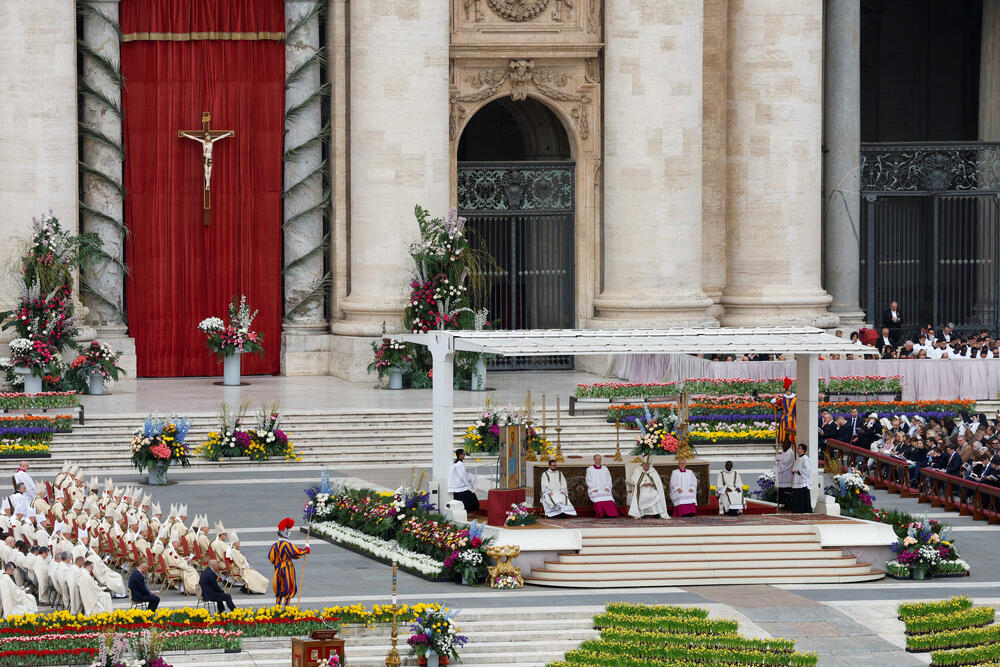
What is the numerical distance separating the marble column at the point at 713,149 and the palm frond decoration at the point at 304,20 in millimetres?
9390

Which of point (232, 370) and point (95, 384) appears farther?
point (232, 370)

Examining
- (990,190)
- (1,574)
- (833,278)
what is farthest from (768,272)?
(1,574)

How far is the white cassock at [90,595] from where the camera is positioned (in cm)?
2405

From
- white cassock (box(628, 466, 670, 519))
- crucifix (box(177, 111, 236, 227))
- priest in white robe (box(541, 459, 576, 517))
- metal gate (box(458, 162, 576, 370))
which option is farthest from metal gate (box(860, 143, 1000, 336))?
priest in white robe (box(541, 459, 576, 517))

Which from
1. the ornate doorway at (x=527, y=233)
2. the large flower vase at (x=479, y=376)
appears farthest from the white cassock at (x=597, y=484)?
the ornate doorway at (x=527, y=233)

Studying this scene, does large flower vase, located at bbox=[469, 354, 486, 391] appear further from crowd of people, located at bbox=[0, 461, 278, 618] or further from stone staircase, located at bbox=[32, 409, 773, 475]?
crowd of people, located at bbox=[0, 461, 278, 618]

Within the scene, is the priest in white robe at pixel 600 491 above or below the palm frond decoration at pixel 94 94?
below

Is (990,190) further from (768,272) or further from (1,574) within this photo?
(1,574)

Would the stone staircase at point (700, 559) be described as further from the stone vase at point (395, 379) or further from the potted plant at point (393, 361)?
the stone vase at point (395, 379)

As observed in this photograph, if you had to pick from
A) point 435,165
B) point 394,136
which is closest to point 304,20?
point 394,136

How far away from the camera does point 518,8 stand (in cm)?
4681

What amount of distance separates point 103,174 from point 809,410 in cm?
2063

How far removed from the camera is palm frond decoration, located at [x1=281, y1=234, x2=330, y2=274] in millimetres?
46562

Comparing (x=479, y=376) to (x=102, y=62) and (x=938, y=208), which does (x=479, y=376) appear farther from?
(x=938, y=208)
